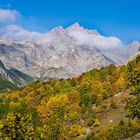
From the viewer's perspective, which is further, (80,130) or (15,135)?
(80,130)

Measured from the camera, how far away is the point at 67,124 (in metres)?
198

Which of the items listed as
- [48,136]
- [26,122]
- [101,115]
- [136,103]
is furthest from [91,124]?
[26,122]

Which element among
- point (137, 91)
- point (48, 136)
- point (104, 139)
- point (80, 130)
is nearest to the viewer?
point (137, 91)

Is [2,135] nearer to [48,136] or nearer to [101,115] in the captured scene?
[48,136]

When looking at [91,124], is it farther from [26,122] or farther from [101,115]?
[26,122]

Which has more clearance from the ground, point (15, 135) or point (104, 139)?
point (104, 139)

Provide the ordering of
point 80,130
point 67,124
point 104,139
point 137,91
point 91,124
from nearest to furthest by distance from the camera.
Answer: point 137,91 < point 104,139 < point 80,130 < point 91,124 < point 67,124

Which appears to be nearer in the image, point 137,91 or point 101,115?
point 137,91

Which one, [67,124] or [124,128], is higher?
[67,124]

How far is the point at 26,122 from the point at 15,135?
1.55 m

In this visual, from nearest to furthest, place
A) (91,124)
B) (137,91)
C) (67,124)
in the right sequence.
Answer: (137,91)
(91,124)
(67,124)

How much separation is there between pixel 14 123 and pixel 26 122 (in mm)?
1131

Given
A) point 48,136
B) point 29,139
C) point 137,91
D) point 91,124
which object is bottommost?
point 29,139

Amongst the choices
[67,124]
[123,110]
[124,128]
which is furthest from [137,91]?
[67,124]
